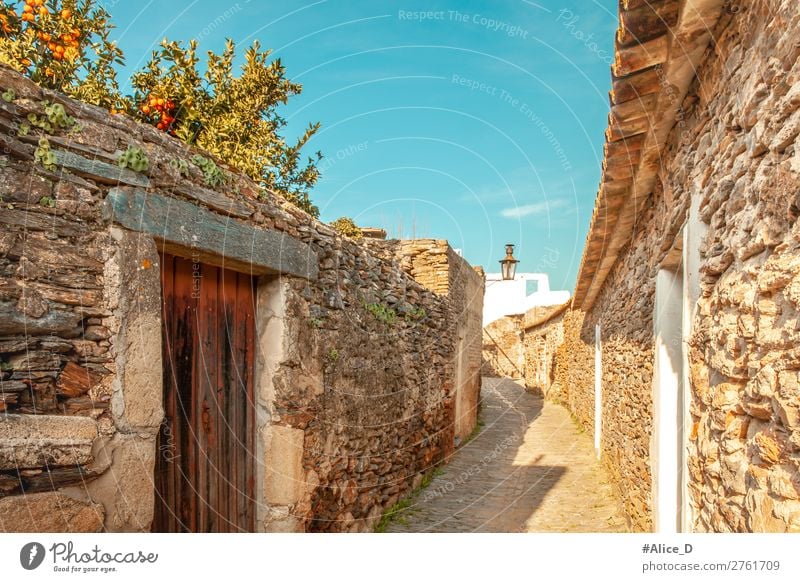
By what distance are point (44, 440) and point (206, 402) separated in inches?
47.4

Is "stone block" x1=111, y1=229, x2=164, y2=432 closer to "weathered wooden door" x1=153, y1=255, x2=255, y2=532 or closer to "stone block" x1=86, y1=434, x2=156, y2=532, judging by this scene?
"stone block" x1=86, y1=434, x2=156, y2=532

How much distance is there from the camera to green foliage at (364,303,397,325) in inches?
204

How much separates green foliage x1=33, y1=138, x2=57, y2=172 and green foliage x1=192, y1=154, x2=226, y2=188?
2.69ft

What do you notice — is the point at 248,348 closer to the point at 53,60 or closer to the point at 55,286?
the point at 55,286

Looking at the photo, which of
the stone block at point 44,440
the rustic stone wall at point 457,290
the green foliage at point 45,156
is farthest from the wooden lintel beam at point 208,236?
the rustic stone wall at point 457,290

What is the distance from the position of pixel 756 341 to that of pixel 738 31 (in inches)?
49.6

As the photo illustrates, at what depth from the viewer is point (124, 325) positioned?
2502 mm

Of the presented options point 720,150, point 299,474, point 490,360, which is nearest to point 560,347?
point 490,360

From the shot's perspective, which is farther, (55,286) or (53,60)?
(53,60)

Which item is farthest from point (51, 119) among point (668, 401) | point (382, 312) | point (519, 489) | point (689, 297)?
point (519, 489)

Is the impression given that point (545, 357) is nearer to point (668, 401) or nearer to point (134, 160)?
point (668, 401)

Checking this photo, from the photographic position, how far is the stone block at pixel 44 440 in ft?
6.77

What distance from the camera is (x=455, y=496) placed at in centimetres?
644

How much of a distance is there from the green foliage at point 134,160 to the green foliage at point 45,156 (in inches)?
12.0
